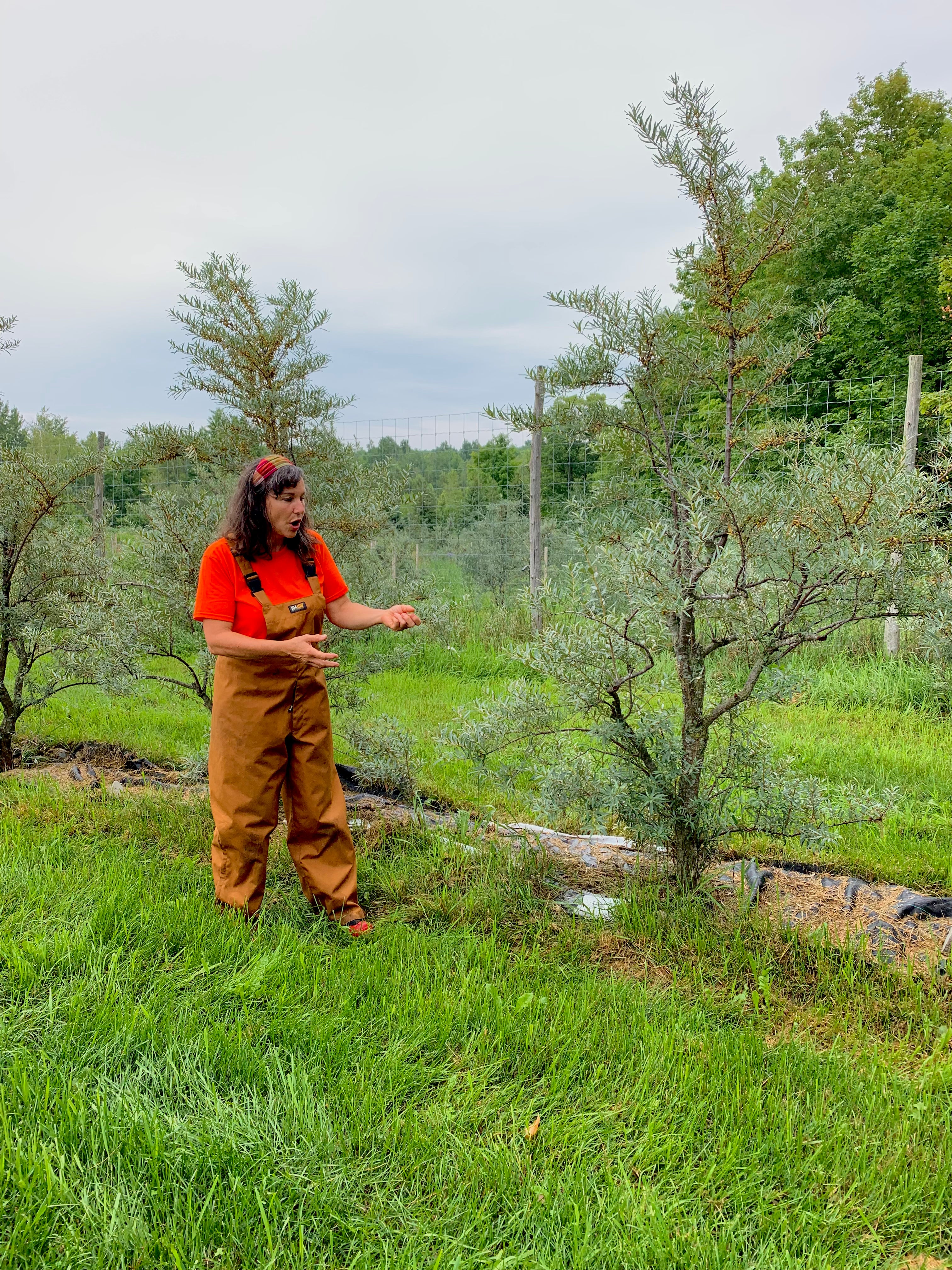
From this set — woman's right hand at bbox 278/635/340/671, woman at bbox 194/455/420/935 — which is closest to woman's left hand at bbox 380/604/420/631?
woman at bbox 194/455/420/935

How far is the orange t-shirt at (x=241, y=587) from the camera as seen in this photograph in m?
3.47

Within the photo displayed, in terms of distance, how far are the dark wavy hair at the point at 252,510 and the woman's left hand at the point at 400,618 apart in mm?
627

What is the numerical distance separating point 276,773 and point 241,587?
832mm

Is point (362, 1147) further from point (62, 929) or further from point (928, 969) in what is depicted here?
point (928, 969)

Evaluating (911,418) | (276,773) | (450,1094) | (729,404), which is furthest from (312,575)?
(911,418)

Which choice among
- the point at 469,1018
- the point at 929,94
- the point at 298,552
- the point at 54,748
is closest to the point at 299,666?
the point at 298,552

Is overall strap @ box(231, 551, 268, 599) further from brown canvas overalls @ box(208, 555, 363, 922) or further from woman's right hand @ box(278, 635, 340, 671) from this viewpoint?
woman's right hand @ box(278, 635, 340, 671)

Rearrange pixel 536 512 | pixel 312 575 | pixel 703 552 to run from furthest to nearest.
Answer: pixel 536 512, pixel 312 575, pixel 703 552

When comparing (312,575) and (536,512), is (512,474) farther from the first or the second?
(312,575)

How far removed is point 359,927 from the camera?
3588 mm

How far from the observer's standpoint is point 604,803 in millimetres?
3488

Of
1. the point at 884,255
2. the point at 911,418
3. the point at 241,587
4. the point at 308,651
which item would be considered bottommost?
the point at 308,651

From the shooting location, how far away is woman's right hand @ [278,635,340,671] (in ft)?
10.8

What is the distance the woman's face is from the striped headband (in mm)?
83
